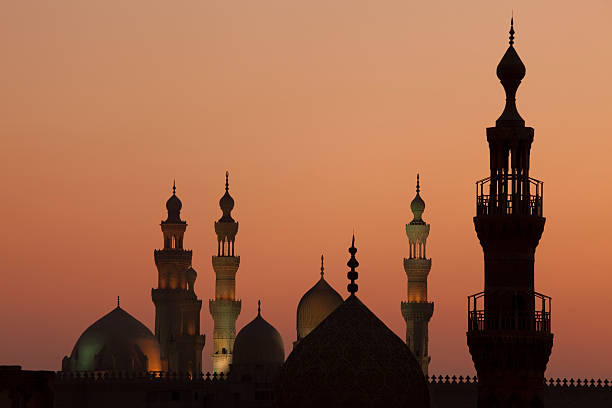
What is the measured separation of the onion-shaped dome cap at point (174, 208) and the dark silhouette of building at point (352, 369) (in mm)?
35821

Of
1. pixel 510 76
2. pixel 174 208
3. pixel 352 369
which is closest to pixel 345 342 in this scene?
pixel 352 369

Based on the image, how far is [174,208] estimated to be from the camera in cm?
6806

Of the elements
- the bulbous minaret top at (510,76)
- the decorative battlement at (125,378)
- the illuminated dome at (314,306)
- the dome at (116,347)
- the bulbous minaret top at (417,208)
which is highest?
the bulbous minaret top at (417,208)

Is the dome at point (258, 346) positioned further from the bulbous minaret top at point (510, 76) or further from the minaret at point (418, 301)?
the bulbous minaret top at point (510, 76)

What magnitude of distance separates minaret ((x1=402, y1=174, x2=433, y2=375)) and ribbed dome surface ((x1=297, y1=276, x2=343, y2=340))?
9.13 feet

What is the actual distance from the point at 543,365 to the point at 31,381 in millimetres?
11158

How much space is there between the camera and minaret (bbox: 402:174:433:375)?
6012 centimetres

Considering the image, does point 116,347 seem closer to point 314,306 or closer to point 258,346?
point 258,346

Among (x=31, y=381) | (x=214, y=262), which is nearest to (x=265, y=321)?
(x=214, y=262)

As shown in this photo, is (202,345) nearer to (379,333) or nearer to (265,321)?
(265,321)


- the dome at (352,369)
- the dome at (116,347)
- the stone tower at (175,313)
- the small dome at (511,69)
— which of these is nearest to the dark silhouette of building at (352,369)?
the dome at (352,369)

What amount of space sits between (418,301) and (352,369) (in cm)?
2936

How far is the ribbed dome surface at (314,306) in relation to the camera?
60969mm

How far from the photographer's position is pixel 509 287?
31328mm
